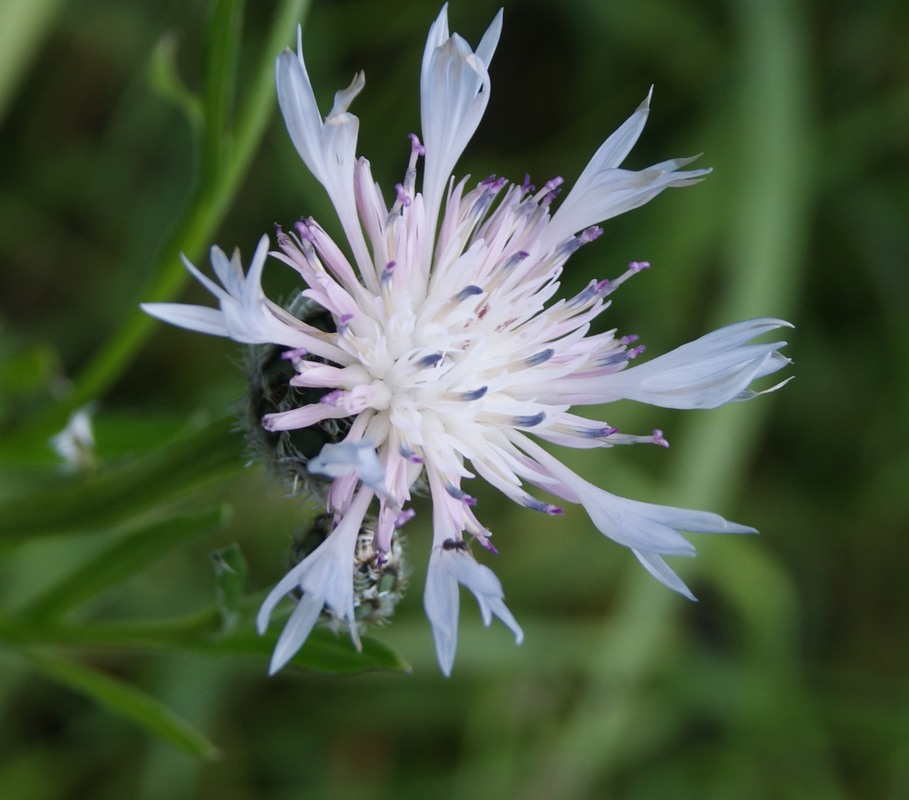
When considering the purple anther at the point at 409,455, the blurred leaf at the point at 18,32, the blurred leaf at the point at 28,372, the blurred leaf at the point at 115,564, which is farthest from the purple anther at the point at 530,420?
the blurred leaf at the point at 18,32

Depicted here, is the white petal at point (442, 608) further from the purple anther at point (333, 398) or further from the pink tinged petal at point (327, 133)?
the pink tinged petal at point (327, 133)

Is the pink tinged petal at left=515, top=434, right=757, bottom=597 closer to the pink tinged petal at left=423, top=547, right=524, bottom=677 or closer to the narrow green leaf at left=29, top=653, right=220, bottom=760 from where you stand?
the pink tinged petal at left=423, top=547, right=524, bottom=677

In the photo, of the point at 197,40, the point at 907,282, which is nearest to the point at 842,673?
the point at 907,282

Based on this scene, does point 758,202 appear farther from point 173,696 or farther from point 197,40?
point 173,696

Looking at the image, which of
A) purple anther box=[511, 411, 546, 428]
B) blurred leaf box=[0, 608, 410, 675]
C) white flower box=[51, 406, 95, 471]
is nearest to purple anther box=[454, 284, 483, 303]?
purple anther box=[511, 411, 546, 428]

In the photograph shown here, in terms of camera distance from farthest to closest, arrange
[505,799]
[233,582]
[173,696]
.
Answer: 1. [505,799]
2. [173,696]
3. [233,582]

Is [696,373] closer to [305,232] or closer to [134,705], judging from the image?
[305,232]
